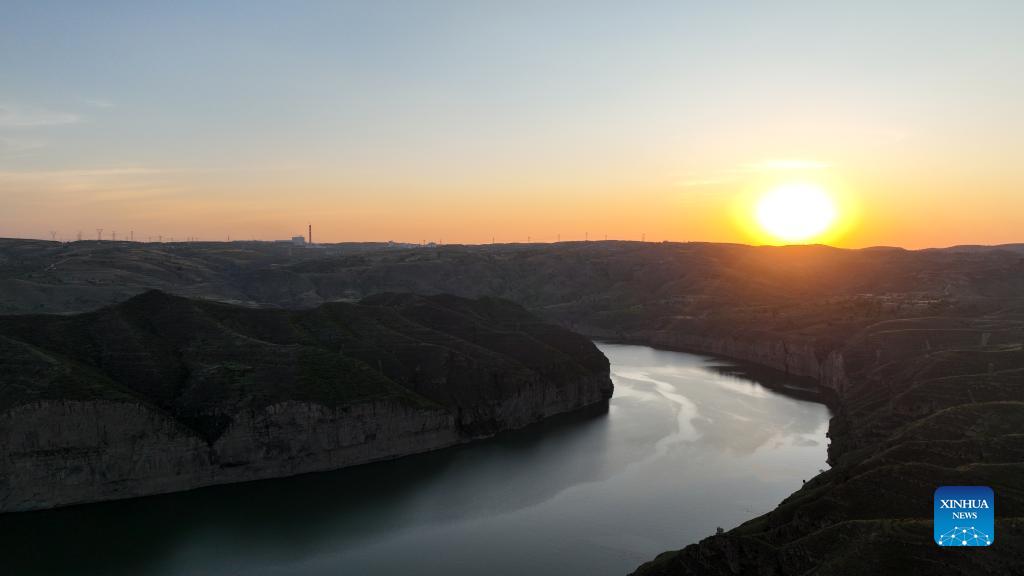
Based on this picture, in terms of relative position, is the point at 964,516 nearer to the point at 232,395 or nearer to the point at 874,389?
the point at 232,395

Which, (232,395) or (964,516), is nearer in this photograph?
(964,516)

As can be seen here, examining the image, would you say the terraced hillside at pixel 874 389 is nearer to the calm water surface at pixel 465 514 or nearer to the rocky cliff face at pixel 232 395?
the calm water surface at pixel 465 514

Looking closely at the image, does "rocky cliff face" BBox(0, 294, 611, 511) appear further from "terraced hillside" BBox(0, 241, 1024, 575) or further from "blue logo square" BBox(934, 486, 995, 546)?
"blue logo square" BBox(934, 486, 995, 546)

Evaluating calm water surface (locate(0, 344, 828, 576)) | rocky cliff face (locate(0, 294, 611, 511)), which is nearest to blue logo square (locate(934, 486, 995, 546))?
calm water surface (locate(0, 344, 828, 576))

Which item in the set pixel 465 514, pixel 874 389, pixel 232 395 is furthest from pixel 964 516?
pixel 874 389

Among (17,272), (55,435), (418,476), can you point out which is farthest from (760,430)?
(17,272)

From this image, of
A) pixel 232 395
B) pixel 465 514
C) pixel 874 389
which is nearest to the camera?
pixel 465 514

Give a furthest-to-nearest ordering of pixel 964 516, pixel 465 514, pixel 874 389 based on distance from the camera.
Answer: pixel 874 389
pixel 465 514
pixel 964 516
